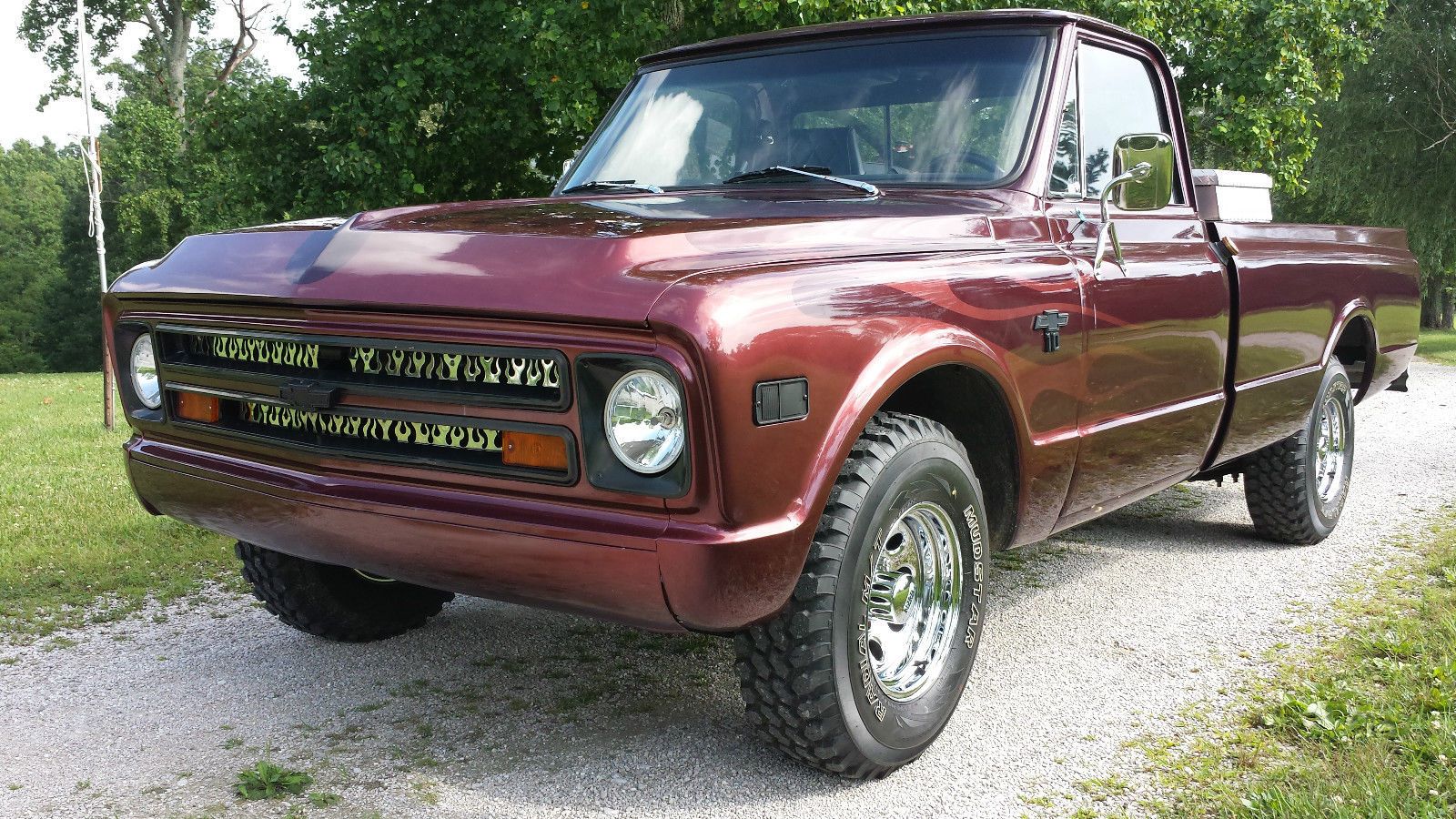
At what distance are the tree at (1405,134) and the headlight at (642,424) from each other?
25.6 m

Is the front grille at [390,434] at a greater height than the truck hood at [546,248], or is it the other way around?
the truck hood at [546,248]

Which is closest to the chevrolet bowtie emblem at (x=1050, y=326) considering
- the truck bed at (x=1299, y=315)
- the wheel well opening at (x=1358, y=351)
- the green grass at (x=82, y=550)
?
the truck bed at (x=1299, y=315)

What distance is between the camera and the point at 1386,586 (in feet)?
16.0

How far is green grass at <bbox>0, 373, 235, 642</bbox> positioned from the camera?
4.77 metres

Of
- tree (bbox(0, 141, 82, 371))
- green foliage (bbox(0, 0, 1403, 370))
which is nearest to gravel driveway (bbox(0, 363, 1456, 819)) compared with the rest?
green foliage (bbox(0, 0, 1403, 370))

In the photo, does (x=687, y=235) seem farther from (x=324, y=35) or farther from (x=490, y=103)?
(x=324, y=35)

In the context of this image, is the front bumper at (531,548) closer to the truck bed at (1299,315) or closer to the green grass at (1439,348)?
the truck bed at (1299,315)

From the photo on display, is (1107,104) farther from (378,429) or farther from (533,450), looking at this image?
(378,429)

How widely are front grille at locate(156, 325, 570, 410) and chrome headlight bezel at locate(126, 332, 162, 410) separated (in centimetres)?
23

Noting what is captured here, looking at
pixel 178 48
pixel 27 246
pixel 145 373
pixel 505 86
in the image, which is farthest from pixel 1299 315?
pixel 27 246

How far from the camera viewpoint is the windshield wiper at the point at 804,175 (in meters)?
3.67

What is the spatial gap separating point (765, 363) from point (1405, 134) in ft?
86.0

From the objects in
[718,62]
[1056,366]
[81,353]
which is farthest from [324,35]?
[81,353]

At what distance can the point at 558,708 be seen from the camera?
360cm
